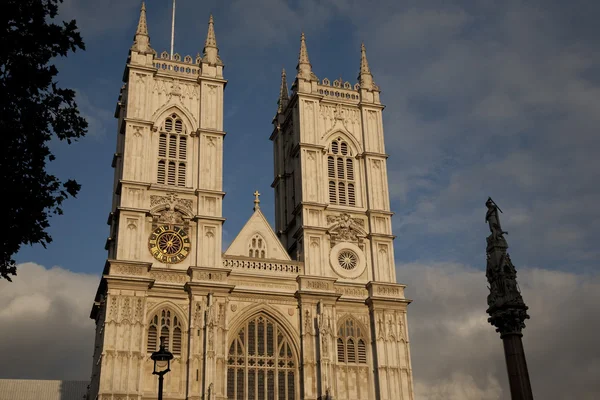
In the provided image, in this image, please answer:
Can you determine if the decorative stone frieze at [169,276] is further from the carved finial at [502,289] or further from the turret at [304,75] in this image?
the carved finial at [502,289]

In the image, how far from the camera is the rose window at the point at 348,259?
1747 inches

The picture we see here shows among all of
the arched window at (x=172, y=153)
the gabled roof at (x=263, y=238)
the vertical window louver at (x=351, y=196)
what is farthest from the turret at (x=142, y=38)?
the vertical window louver at (x=351, y=196)

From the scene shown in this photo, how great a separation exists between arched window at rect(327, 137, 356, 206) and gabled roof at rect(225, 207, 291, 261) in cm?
446

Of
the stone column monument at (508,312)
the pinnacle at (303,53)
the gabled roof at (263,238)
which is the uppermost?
the pinnacle at (303,53)

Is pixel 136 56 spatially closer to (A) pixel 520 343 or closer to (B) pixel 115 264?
(B) pixel 115 264

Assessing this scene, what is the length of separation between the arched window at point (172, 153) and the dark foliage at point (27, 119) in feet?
80.9

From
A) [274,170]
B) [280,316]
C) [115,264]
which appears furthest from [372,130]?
[115,264]

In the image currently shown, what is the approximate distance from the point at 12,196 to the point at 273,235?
27.6 metres

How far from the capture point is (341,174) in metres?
47.2

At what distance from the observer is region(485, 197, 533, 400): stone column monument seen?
2134 centimetres

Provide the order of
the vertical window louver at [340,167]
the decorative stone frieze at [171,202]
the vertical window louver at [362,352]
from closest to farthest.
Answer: the vertical window louver at [362,352] < the decorative stone frieze at [171,202] < the vertical window louver at [340,167]

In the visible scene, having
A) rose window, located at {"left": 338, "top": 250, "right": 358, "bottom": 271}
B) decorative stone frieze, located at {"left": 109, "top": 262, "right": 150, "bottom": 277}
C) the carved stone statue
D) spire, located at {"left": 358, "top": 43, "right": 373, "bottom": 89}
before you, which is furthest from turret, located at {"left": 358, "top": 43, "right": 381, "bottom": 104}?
the carved stone statue

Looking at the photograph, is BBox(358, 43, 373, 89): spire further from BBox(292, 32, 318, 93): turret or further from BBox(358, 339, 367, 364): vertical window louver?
BBox(358, 339, 367, 364): vertical window louver

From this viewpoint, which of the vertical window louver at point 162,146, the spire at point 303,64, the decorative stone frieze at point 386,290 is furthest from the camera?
the spire at point 303,64
